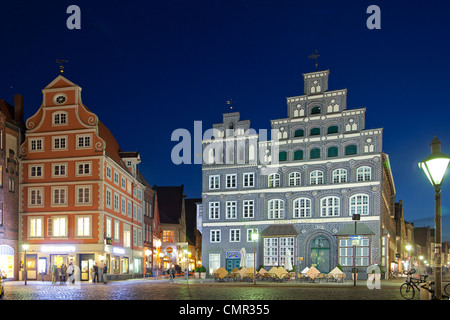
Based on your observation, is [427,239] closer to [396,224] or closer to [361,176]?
[396,224]

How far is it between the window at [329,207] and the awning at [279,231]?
3399 mm

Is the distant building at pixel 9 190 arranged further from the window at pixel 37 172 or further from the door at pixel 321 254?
the door at pixel 321 254

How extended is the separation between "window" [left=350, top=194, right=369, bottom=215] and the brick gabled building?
2306cm

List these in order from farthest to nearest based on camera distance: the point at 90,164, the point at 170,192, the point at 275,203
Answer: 1. the point at 170,192
2. the point at 275,203
3. the point at 90,164

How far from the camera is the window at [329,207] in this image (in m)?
51.0

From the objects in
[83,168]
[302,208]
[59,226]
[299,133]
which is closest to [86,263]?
[59,226]

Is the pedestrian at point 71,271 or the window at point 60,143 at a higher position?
the window at point 60,143

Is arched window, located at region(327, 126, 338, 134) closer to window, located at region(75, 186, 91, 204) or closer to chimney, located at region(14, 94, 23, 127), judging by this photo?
window, located at region(75, 186, 91, 204)

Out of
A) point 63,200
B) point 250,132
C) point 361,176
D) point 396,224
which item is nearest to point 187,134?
point 250,132

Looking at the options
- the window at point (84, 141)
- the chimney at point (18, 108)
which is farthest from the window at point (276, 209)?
the chimney at point (18, 108)

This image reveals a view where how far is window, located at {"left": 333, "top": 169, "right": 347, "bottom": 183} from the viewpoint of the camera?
167ft

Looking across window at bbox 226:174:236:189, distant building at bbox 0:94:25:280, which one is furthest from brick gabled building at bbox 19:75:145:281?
window at bbox 226:174:236:189

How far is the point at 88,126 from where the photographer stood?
159 feet
